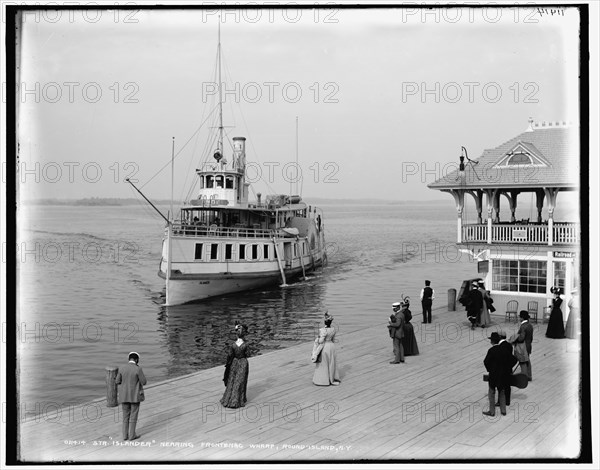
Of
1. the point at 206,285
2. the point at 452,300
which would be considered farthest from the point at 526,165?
the point at 206,285

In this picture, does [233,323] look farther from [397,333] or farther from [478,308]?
[397,333]

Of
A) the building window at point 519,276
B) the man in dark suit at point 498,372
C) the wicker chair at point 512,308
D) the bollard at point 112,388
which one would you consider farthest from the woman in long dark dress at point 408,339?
the bollard at point 112,388

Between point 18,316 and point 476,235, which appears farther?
point 476,235

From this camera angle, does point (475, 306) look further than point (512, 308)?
No

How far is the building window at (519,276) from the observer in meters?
19.1

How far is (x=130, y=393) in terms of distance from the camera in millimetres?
9906

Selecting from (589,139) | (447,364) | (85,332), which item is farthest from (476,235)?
(85,332)

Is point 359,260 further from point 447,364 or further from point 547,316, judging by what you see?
point 447,364

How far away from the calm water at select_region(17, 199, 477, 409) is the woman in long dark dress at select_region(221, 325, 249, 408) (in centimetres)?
377

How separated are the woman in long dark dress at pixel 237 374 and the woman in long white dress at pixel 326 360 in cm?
201

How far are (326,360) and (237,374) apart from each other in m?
2.27

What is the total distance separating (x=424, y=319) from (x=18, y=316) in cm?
1237

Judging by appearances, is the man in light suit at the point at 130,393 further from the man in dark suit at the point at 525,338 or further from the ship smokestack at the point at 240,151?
the ship smokestack at the point at 240,151

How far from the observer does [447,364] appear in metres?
14.8
